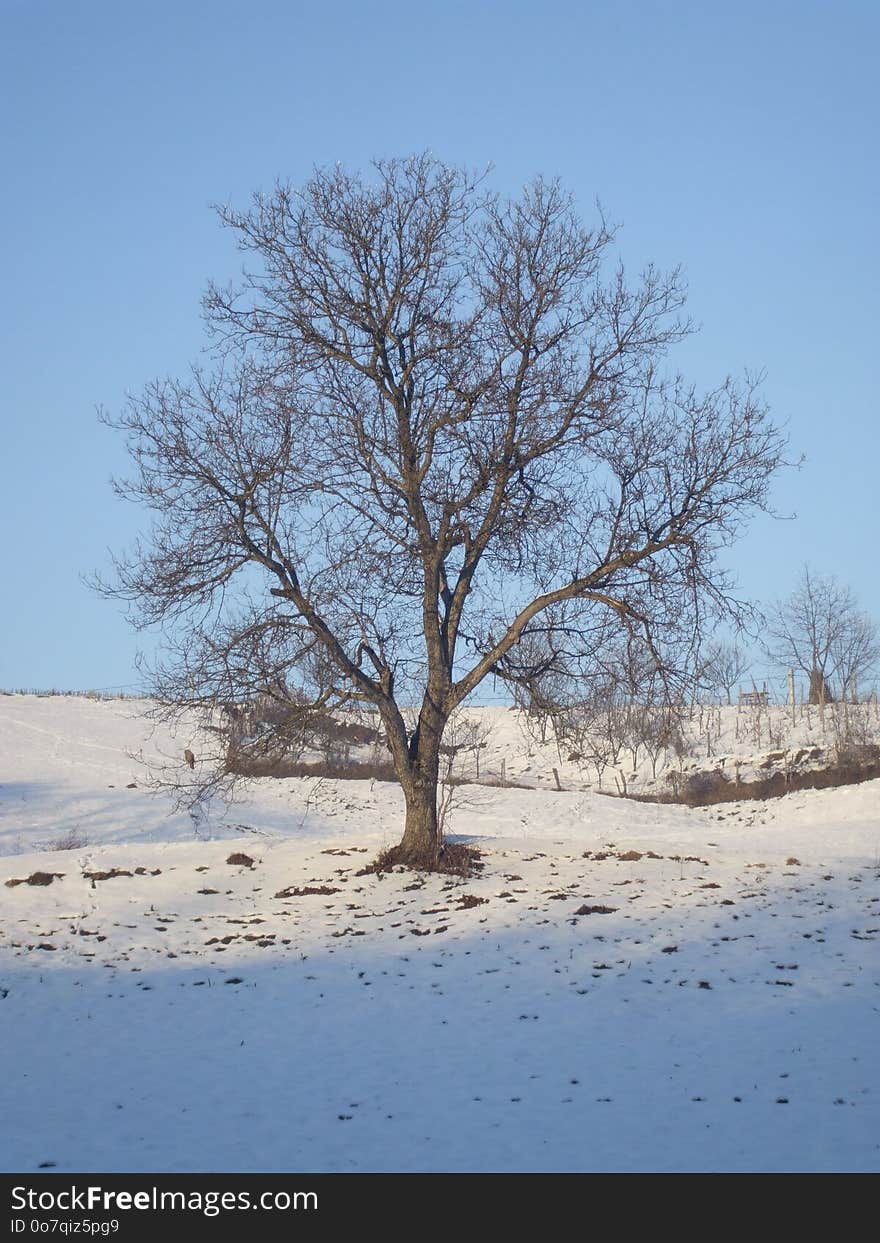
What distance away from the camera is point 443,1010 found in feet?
34.3

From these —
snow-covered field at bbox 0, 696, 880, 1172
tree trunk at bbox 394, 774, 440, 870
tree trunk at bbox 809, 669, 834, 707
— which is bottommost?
snow-covered field at bbox 0, 696, 880, 1172

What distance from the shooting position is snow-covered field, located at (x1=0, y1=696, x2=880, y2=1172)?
23.7 feet

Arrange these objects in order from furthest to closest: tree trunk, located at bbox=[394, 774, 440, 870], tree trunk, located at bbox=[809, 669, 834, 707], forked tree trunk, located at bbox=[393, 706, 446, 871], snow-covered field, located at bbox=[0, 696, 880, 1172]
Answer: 1. tree trunk, located at bbox=[809, 669, 834, 707]
2. tree trunk, located at bbox=[394, 774, 440, 870]
3. forked tree trunk, located at bbox=[393, 706, 446, 871]
4. snow-covered field, located at bbox=[0, 696, 880, 1172]

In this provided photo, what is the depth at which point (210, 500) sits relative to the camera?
51.7ft

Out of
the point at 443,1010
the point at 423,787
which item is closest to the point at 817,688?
the point at 423,787

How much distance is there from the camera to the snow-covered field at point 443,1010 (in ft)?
23.7

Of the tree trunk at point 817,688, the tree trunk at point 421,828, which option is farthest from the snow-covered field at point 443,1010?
the tree trunk at point 817,688

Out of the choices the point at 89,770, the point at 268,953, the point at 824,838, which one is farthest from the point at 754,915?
the point at 89,770

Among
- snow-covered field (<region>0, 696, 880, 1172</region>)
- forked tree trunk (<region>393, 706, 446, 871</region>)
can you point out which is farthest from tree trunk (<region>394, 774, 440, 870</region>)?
snow-covered field (<region>0, 696, 880, 1172</region>)

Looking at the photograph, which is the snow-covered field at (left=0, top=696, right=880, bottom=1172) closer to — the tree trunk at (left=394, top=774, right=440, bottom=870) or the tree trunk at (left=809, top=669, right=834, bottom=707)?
the tree trunk at (left=394, top=774, right=440, bottom=870)

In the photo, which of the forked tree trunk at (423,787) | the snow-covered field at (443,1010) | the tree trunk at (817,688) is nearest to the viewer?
the snow-covered field at (443,1010)

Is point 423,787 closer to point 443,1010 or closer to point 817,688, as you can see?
point 443,1010

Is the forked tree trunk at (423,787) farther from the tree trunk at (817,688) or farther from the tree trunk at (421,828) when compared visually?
the tree trunk at (817,688)
